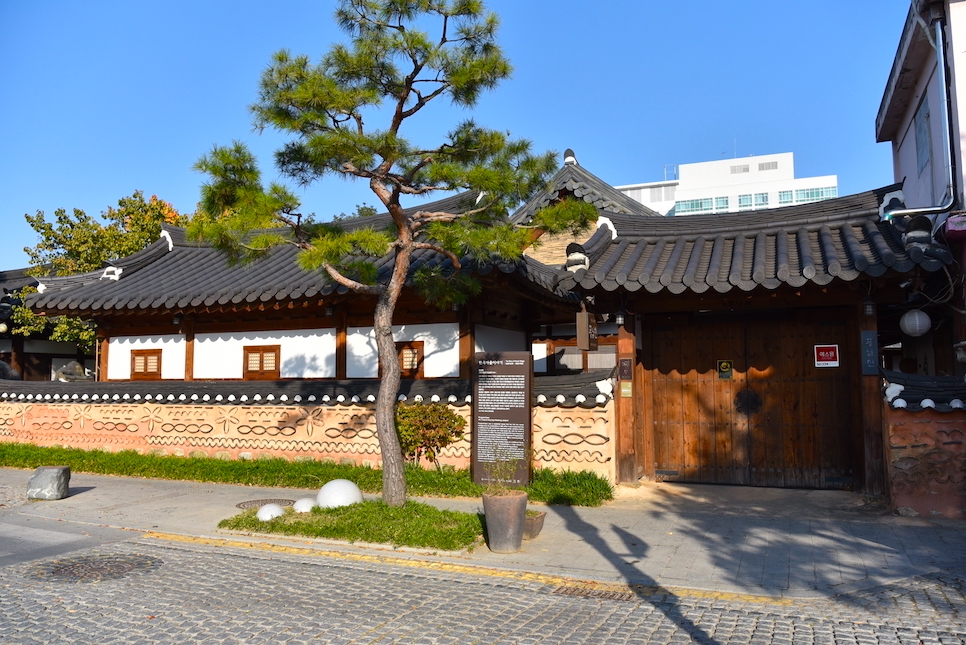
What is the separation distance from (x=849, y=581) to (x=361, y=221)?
14.1 metres

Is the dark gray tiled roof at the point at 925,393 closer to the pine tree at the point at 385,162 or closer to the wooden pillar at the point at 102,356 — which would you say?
the pine tree at the point at 385,162

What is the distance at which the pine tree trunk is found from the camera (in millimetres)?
9297

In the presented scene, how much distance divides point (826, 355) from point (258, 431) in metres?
9.92

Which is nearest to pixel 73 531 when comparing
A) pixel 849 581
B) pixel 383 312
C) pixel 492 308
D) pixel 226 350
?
pixel 383 312

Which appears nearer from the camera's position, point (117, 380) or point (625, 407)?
point (625, 407)

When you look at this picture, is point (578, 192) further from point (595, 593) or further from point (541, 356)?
point (595, 593)

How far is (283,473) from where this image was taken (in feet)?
41.2

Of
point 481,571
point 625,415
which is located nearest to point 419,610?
point 481,571

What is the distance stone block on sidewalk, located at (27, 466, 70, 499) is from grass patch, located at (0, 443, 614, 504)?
2131mm

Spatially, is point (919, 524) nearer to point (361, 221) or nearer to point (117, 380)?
point (361, 221)

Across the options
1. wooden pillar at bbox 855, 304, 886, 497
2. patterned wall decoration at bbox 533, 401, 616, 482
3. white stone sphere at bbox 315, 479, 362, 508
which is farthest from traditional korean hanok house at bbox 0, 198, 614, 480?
wooden pillar at bbox 855, 304, 886, 497

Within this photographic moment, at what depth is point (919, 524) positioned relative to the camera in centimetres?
870

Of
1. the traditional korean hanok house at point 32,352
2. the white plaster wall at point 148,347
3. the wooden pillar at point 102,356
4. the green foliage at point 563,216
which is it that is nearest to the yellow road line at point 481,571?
the green foliage at point 563,216

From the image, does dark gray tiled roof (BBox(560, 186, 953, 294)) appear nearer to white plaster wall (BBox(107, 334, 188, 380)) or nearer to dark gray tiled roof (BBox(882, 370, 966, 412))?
dark gray tiled roof (BBox(882, 370, 966, 412))
